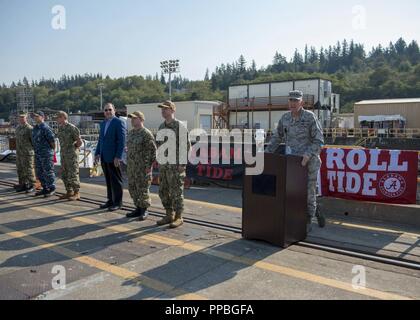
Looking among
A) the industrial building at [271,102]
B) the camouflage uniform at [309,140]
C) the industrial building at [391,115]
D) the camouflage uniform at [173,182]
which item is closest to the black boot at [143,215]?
the camouflage uniform at [173,182]

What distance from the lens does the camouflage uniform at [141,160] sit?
655 centimetres

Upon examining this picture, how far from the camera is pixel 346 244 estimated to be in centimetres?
513

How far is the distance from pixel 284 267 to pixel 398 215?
347 cm

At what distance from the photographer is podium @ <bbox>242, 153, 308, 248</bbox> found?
15.7 feet

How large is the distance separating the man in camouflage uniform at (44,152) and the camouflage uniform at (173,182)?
3.94 metres

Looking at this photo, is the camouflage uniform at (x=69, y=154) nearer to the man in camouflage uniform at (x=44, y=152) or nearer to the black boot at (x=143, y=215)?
the man in camouflage uniform at (x=44, y=152)

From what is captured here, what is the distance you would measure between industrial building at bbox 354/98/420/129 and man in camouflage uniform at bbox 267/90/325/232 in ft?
150

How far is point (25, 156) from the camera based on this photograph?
30.9 ft

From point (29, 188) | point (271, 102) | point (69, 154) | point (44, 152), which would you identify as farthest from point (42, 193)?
point (271, 102)

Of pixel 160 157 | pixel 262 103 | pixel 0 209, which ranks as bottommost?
pixel 0 209

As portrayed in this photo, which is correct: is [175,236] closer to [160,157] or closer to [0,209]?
[160,157]

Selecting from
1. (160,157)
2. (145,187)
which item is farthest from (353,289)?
(145,187)

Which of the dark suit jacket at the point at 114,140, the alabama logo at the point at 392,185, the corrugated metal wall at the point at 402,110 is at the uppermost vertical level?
the corrugated metal wall at the point at 402,110

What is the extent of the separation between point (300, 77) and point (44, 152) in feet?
365
